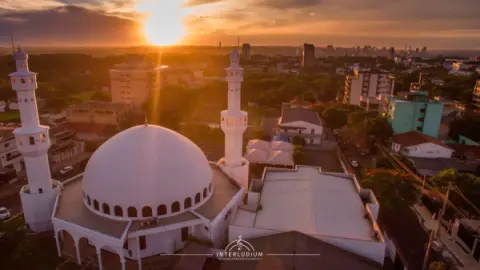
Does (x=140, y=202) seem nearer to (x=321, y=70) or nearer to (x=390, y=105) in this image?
(x=390, y=105)

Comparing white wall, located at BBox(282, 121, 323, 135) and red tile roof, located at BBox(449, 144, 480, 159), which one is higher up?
white wall, located at BBox(282, 121, 323, 135)

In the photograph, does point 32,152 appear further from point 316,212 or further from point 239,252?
point 316,212

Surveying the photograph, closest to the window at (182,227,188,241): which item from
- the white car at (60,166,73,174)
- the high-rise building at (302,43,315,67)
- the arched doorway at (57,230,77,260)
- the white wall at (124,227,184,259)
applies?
the white wall at (124,227,184,259)

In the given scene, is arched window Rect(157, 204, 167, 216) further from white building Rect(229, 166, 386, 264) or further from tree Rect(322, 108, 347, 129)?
tree Rect(322, 108, 347, 129)

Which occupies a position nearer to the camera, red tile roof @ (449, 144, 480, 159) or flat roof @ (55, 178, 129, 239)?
flat roof @ (55, 178, 129, 239)

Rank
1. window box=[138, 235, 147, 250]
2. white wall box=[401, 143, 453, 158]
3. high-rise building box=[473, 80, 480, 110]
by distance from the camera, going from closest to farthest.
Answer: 1. window box=[138, 235, 147, 250]
2. white wall box=[401, 143, 453, 158]
3. high-rise building box=[473, 80, 480, 110]

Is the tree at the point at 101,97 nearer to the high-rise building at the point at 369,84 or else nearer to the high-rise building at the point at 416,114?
the high-rise building at the point at 369,84


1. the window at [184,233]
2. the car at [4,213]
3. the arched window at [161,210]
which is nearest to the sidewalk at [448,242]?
the window at [184,233]

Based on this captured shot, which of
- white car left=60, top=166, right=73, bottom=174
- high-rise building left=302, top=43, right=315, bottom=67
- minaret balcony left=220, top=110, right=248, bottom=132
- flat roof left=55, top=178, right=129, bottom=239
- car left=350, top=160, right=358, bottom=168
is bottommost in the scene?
car left=350, top=160, right=358, bottom=168
